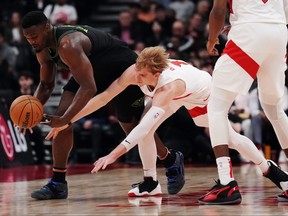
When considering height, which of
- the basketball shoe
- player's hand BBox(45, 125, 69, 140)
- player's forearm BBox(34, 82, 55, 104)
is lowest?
the basketball shoe

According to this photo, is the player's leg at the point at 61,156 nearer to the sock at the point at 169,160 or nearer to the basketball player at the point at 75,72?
the basketball player at the point at 75,72

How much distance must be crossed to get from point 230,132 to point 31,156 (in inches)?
239

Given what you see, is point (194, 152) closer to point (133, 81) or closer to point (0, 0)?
point (133, 81)

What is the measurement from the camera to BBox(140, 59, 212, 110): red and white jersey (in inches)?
246

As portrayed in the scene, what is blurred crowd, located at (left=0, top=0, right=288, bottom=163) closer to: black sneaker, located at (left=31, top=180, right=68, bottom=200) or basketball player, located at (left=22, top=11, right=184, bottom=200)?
basketball player, located at (left=22, top=11, right=184, bottom=200)

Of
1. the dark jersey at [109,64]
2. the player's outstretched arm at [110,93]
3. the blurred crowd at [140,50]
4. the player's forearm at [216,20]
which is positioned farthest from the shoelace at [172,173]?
the blurred crowd at [140,50]

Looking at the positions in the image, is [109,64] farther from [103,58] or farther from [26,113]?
[26,113]

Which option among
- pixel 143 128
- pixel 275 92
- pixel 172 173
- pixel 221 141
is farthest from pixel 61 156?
pixel 275 92

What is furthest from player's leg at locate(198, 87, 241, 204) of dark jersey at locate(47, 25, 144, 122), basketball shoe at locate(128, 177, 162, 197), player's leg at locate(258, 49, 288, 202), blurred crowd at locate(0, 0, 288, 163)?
blurred crowd at locate(0, 0, 288, 163)

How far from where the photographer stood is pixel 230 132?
20.7ft

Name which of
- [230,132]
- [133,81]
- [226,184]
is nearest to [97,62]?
[133,81]

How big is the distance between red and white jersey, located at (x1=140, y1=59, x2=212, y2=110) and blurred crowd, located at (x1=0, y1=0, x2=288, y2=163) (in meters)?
4.94

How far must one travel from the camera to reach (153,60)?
615 centimetres

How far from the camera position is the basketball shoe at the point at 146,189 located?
21.4 ft
